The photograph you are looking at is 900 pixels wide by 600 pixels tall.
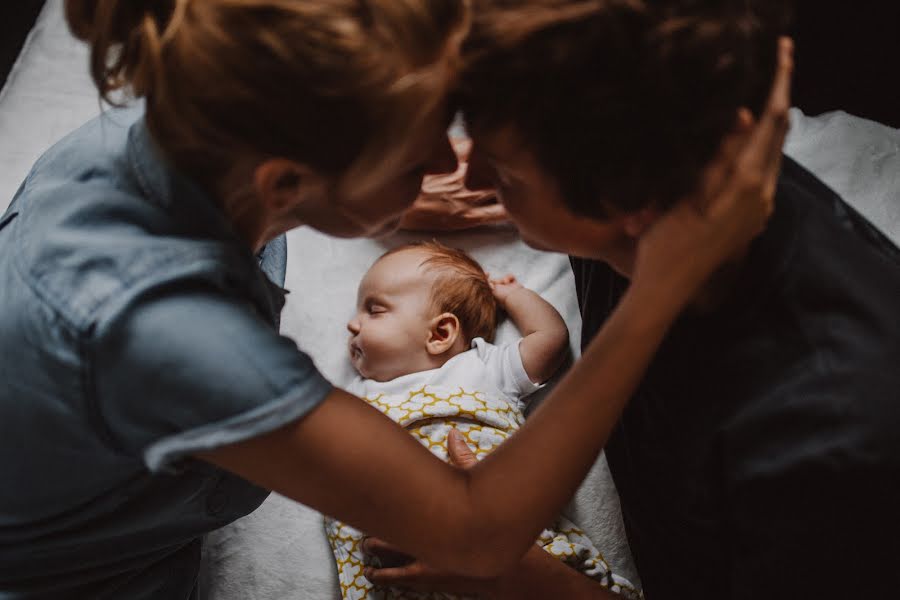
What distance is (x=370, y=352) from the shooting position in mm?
1206

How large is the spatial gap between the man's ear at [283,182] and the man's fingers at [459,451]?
1.52ft

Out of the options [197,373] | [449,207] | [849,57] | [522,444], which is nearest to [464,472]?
[522,444]

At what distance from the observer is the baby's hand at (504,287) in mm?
1269

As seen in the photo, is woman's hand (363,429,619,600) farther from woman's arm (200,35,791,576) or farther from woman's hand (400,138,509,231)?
woman's hand (400,138,509,231)

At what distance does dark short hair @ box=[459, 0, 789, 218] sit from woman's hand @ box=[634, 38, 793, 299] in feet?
0.04

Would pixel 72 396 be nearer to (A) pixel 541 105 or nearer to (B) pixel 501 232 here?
(A) pixel 541 105

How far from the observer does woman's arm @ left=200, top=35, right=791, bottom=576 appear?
62 centimetres

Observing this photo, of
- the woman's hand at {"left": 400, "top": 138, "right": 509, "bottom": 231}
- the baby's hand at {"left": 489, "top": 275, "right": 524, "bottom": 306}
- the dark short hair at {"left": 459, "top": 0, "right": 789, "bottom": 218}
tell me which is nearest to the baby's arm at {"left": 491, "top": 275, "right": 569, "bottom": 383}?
the baby's hand at {"left": 489, "top": 275, "right": 524, "bottom": 306}

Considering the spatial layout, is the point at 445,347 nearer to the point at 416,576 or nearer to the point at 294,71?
the point at 416,576

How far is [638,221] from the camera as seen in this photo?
0.70 m

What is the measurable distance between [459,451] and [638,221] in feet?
1.47

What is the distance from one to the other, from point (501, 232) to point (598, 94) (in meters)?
0.79

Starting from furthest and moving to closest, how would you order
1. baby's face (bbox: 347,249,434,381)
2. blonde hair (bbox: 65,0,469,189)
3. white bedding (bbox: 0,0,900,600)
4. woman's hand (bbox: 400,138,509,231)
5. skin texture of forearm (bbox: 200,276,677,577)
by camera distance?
woman's hand (bbox: 400,138,509,231)
baby's face (bbox: 347,249,434,381)
white bedding (bbox: 0,0,900,600)
skin texture of forearm (bbox: 200,276,677,577)
blonde hair (bbox: 65,0,469,189)

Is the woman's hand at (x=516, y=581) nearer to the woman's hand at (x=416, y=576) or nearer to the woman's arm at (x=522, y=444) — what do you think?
the woman's hand at (x=416, y=576)
